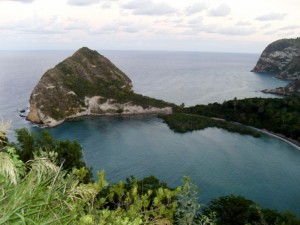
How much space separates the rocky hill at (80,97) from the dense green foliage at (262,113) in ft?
46.9

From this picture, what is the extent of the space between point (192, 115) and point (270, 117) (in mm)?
23085

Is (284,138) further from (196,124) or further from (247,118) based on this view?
(196,124)

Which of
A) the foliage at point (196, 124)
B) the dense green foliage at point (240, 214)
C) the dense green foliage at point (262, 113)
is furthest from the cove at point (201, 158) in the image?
the dense green foliage at point (240, 214)

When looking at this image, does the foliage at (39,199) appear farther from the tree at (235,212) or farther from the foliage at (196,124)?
the foliage at (196,124)

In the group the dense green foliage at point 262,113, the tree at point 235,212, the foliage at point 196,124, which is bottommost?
the foliage at point 196,124

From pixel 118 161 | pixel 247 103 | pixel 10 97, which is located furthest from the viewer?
pixel 10 97

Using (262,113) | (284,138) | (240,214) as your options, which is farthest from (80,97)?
(240,214)

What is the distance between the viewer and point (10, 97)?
133 metres

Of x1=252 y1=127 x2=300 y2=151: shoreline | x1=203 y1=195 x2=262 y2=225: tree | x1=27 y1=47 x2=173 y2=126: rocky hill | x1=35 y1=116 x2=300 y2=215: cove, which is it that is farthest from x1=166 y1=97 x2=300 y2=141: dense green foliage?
x1=203 y1=195 x2=262 y2=225: tree

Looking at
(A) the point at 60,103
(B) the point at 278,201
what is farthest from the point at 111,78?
(B) the point at 278,201

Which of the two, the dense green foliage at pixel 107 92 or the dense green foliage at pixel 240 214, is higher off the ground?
the dense green foliage at pixel 240 214

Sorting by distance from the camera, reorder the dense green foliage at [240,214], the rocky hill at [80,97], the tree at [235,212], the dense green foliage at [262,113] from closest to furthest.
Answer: the dense green foliage at [240,214]
the tree at [235,212]
the dense green foliage at [262,113]
the rocky hill at [80,97]

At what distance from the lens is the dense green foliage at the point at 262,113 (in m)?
85.9

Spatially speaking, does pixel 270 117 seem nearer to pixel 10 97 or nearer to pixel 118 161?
pixel 118 161
